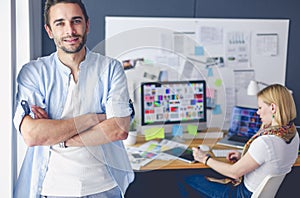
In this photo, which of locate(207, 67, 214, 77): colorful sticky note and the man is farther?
locate(207, 67, 214, 77): colorful sticky note

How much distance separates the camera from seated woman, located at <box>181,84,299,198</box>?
7.13 ft

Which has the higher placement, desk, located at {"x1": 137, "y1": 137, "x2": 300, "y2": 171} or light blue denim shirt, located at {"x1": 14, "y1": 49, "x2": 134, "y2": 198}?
light blue denim shirt, located at {"x1": 14, "y1": 49, "x2": 134, "y2": 198}

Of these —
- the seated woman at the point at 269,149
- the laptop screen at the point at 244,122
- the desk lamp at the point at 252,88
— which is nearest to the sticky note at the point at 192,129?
the seated woman at the point at 269,149

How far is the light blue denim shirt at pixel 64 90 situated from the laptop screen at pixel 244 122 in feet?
4.68

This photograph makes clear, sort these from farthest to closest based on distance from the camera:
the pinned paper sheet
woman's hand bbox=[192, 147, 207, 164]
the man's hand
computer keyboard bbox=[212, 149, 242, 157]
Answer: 1. computer keyboard bbox=[212, 149, 242, 157]
2. woman's hand bbox=[192, 147, 207, 164]
3. the pinned paper sheet
4. the man's hand

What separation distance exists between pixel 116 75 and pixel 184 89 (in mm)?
868

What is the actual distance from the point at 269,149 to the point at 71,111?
3.46 feet

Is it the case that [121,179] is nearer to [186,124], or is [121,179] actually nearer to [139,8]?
[186,124]

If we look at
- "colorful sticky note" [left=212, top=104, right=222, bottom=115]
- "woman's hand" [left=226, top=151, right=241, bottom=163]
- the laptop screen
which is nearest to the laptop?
the laptop screen

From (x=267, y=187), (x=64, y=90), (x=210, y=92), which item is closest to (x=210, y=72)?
(x=210, y=92)

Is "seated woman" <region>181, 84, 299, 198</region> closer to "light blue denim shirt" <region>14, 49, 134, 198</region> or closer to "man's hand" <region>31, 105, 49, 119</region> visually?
"light blue denim shirt" <region>14, 49, 134, 198</region>

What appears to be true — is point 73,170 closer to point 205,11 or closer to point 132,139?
point 132,139

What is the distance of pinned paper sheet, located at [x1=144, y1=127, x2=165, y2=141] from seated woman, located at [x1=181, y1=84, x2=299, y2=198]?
1.27 ft

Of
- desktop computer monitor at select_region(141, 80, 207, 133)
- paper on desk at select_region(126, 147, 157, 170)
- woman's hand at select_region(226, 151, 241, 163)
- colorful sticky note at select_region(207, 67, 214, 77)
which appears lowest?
woman's hand at select_region(226, 151, 241, 163)
